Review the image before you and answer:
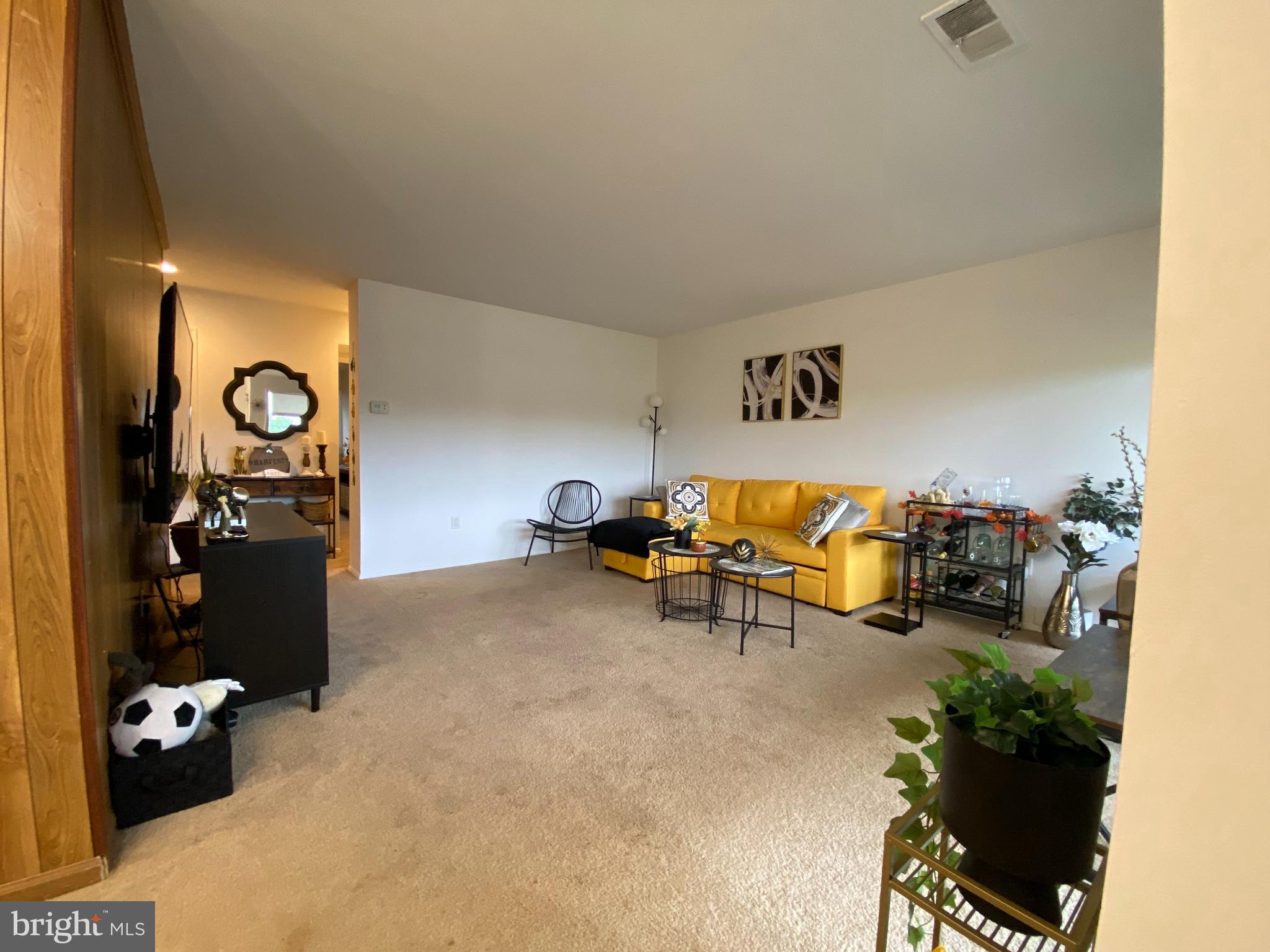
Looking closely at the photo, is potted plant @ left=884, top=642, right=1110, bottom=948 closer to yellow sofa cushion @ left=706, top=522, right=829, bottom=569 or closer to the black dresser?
the black dresser

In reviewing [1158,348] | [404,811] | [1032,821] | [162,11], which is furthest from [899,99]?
[404,811]

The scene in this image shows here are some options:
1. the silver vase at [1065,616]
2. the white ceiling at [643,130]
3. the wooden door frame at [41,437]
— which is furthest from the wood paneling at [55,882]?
the silver vase at [1065,616]

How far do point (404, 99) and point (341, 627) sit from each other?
285 centimetres

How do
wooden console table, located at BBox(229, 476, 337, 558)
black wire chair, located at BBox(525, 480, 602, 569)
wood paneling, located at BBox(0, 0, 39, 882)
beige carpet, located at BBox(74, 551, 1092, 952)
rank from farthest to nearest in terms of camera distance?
black wire chair, located at BBox(525, 480, 602, 569)
wooden console table, located at BBox(229, 476, 337, 558)
beige carpet, located at BBox(74, 551, 1092, 952)
wood paneling, located at BBox(0, 0, 39, 882)

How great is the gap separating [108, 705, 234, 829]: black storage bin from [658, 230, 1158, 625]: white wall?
4322mm

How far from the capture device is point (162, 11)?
5.37 ft

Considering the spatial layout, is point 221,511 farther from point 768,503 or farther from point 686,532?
point 768,503

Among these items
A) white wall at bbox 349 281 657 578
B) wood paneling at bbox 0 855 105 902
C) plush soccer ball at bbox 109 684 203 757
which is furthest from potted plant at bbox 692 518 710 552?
wood paneling at bbox 0 855 105 902

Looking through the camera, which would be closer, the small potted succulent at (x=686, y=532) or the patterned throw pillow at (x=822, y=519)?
the small potted succulent at (x=686, y=532)

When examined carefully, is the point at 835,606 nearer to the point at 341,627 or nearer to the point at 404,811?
the point at 404,811

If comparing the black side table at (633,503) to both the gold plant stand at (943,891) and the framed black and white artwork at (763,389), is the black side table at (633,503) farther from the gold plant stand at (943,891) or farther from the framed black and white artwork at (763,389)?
the gold plant stand at (943,891)

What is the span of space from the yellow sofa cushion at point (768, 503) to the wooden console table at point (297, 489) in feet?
12.8

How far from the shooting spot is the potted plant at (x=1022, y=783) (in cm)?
63

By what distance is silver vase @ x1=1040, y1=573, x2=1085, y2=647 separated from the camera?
119 inches
